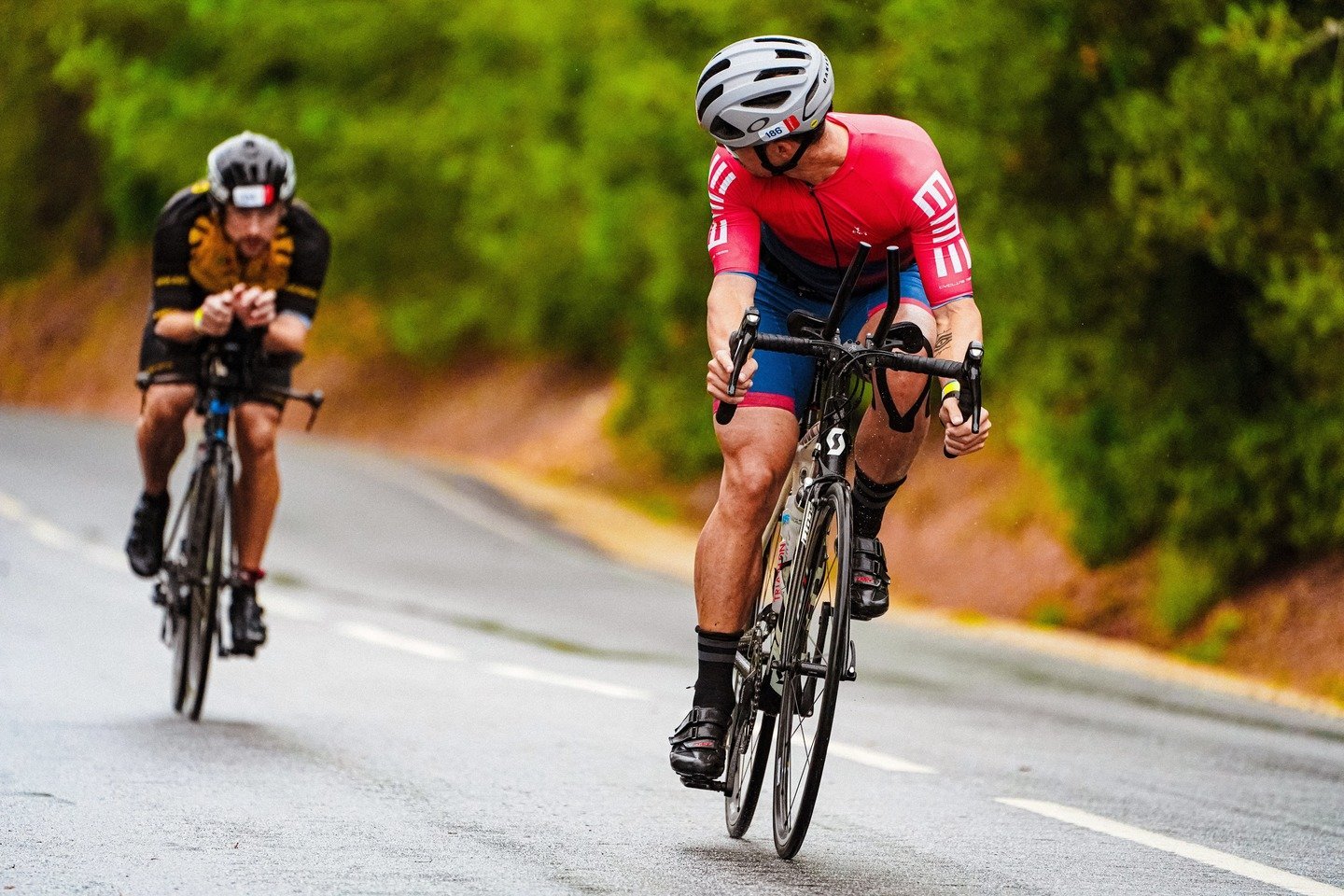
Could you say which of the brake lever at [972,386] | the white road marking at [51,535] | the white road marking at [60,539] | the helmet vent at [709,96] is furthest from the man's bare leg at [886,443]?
the white road marking at [51,535]

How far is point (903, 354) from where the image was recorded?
5.68 m

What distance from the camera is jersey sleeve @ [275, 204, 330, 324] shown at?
29.0 feet

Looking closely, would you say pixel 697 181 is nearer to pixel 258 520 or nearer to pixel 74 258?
pixel 258 520

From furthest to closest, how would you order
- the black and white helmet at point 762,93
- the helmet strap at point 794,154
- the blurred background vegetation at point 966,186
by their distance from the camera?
the blurred background vegetation at point 966,186 → the helmet strap at point 794,154 → the black and white helmet at point 762,93

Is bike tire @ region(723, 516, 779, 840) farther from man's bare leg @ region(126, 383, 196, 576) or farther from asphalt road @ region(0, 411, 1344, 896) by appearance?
man's bare leg @ region(126, 383, 196, 576)

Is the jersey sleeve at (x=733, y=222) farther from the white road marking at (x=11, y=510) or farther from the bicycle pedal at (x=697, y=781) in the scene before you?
the white road marking at (x=11, y=510)

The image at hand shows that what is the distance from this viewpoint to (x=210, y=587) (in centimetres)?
863

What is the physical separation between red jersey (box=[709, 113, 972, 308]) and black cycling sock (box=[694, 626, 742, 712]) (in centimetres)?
103

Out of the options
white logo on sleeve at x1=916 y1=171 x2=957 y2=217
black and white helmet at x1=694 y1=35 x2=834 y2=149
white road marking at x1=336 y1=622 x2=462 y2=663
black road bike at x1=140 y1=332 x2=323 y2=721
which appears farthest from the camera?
white road marking at x1=336 y1=622 x2=462 y2=663

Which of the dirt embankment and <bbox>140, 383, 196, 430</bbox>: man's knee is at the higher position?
the dirt embankment

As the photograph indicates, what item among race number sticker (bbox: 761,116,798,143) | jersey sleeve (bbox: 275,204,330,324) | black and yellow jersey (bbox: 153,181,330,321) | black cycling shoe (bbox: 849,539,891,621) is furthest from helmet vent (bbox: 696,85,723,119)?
jersey sleeve (bbox: 275,204,330,324)

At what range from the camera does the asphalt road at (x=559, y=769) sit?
5.69 metres

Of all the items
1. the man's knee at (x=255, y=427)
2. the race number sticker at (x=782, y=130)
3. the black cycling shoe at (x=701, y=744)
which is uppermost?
the race number sticker at (x=782, y=130)

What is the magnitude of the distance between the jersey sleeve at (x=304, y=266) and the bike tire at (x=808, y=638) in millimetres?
3506
